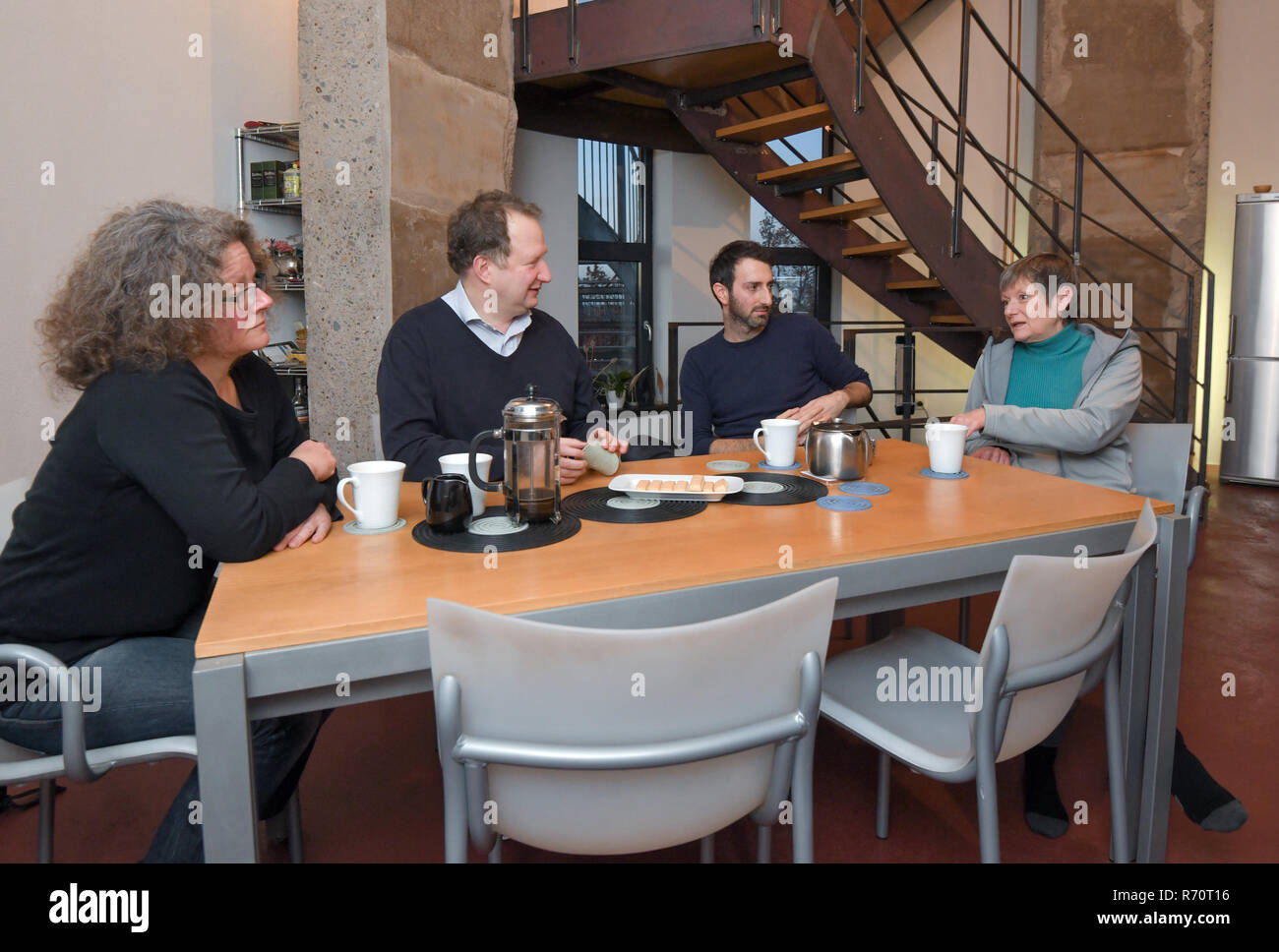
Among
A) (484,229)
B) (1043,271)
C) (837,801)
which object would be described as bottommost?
(837,801)

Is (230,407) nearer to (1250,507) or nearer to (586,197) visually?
(586,197)

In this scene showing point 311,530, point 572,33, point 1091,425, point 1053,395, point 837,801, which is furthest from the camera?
point 572,33

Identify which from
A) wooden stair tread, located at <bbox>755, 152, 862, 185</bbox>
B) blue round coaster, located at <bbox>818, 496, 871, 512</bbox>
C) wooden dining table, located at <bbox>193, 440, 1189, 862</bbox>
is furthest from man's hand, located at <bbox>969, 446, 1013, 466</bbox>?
wooden stair tread, located at <bbox>755, 152, 862, 185</bbox>

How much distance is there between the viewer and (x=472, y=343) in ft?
7.93

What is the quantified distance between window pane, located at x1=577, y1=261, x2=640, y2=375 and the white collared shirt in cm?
380

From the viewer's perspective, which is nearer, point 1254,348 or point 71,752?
point 71,752

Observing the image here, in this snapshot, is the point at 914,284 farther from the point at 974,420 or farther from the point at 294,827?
the point at 294,827

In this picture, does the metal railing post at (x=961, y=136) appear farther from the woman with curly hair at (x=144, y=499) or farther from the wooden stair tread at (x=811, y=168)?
the woman with curly hair at (x=144, y=499)

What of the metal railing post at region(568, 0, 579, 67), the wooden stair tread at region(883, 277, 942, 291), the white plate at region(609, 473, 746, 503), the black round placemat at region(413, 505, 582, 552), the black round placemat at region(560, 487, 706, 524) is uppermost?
the metal railing post at region(568, 0, 579, 67)

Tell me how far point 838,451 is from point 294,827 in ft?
4.48

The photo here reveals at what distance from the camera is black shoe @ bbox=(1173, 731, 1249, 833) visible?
1996 mm

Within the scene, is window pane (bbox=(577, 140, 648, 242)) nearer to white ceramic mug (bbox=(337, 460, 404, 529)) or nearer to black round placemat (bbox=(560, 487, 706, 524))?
black round placemat (bbox=(560, 487, 706, 524))

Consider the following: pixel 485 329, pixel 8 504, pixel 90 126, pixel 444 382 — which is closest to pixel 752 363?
pixel 485 329
